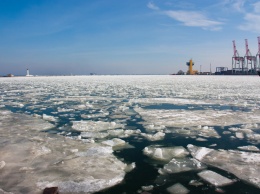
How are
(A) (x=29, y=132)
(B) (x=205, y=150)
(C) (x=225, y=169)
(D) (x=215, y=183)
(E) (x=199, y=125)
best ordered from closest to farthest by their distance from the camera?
(D) (x=215, y=183)
(C) (x=225, y=169)
(B) (x=205, y=150)
(A) (x=29, y=132)
(E) (x=199, y=125)

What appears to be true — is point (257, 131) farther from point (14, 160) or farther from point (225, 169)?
point (14, 160)

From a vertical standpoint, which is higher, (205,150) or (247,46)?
(247,46)

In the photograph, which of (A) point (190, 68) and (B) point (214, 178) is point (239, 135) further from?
(A) point (190, 68)

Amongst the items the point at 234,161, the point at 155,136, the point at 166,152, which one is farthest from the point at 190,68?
the point at 234,161

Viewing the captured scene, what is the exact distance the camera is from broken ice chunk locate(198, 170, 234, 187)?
7.36 ft

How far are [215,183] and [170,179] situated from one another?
1.38 ft

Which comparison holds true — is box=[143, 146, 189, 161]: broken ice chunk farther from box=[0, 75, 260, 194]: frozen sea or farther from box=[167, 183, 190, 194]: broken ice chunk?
box=[167, 183, 190, 194]: broken ice chunk

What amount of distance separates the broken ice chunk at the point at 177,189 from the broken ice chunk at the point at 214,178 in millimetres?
293

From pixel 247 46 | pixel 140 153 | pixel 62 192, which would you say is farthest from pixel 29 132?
pixel 247 46

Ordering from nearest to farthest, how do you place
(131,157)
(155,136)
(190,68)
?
(131,157) → (155,136) → (190,68)

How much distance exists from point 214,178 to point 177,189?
Result: 0.45 meters

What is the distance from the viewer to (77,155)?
3025mm

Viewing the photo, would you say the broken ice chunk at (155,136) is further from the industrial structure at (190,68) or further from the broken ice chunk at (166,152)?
the industrial structure at (190,68)

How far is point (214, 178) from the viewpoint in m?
2.34
